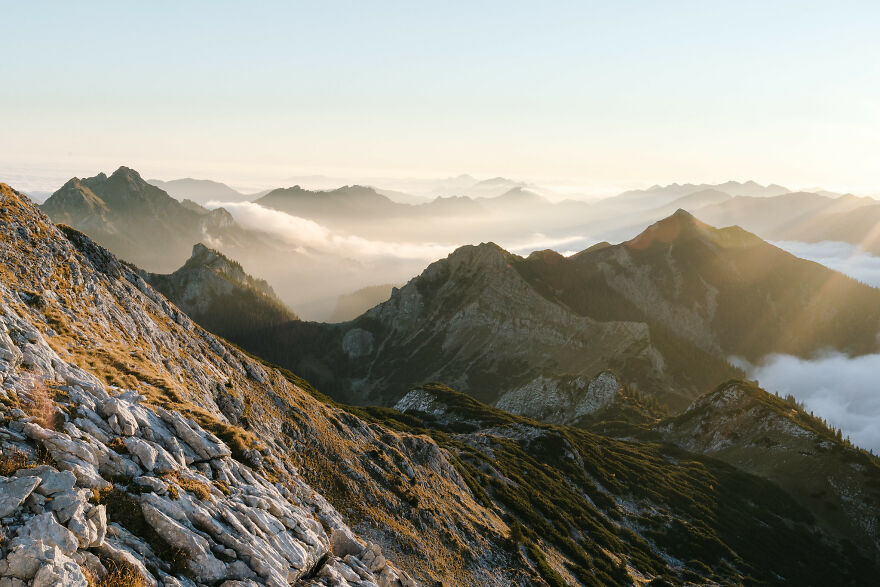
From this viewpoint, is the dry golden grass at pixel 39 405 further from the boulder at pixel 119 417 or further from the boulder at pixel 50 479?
the boulder at pixel 50 479

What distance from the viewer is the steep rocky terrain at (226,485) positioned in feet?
64.1

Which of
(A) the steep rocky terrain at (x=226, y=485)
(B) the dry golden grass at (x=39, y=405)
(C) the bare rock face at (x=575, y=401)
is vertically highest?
(B) the dry golden grass at (x=39, y=405)

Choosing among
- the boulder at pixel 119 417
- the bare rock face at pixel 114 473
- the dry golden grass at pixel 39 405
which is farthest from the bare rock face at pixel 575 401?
the dry golden grass at pixel 39 405

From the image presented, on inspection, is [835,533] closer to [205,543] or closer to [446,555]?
[446,555]

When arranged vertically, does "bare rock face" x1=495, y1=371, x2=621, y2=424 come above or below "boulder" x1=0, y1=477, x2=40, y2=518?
below

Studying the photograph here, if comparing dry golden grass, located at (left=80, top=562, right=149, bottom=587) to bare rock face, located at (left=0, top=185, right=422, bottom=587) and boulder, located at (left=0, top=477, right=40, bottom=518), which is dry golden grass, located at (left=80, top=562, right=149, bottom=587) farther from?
boulder, located at (left=0, top=477, right=40, bottom=518)

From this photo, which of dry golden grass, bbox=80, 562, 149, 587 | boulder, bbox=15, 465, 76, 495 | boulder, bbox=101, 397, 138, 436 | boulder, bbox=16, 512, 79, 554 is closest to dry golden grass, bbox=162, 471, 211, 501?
boulder, bbox=101, 397, 138, 436

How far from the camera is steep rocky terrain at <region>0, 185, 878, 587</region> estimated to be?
64.1 feet

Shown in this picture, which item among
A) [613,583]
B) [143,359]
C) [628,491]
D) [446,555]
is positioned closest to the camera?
[143,359]

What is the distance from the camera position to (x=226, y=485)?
26422mm

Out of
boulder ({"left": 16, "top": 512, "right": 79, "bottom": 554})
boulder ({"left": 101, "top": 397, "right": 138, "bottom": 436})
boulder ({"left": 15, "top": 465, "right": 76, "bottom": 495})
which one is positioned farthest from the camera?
boulder ({"left": 101, "top": 397, "right": 138, "bottom": 436})

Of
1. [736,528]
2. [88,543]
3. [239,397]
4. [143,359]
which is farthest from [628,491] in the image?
[88,543]

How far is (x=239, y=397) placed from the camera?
46594 millimetres

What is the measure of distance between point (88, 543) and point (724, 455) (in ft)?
546
